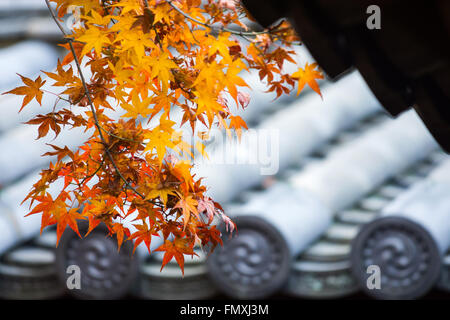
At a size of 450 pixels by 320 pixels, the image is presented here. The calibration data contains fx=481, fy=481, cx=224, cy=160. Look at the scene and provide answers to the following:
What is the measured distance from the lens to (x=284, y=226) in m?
4.13

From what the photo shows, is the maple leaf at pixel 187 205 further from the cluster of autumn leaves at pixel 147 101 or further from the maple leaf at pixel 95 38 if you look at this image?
the maple leaf at pixel 95 38

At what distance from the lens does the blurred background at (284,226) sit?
13.2 feet

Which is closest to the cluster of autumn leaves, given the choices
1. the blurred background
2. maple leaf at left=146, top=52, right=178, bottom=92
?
maple leaf at left=146, top=52, right=178, bottom=92

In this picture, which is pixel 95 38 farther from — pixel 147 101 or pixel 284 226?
pixel 284 226

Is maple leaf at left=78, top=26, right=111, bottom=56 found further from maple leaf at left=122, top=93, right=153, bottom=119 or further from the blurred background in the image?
the blurred background

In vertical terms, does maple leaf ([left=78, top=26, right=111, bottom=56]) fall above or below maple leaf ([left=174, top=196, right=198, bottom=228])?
above

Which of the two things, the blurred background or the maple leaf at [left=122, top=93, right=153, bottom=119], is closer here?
the maple leaf at [left=122, top=93, right=153, bottom=119]

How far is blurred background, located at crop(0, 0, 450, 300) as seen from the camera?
4.02m

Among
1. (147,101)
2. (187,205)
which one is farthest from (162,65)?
(187,205)

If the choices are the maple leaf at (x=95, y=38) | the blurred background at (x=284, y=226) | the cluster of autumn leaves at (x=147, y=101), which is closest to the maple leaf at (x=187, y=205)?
the cluster of autumn leaves at (x=147, y=101)

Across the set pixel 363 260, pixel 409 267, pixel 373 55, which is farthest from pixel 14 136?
pixel 373 55

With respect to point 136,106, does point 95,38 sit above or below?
above

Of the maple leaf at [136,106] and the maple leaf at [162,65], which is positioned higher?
the maple leaf at [162,65]
